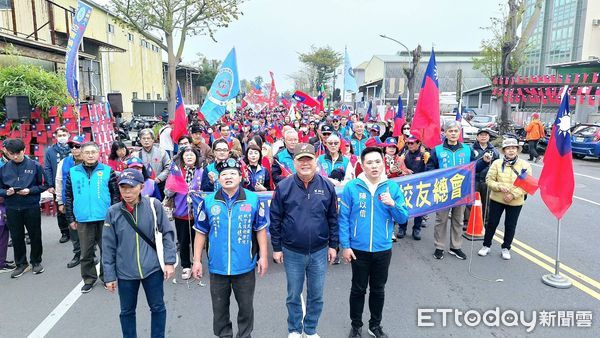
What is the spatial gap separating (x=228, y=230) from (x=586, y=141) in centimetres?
1840

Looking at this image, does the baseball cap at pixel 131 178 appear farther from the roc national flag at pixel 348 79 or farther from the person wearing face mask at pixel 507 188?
the roc national flag at pixel 348 79

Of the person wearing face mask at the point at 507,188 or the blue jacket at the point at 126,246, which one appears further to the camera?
the person wearing face mask at the point at 507,188

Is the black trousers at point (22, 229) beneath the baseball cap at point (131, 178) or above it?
beneath

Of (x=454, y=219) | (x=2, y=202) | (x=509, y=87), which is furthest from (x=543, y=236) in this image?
(x=509, y=87)

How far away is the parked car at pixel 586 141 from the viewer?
16797 mm

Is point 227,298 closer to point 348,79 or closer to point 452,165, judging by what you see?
point 452,165

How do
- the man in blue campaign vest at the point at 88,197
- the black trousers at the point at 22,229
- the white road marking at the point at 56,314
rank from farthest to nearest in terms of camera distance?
the black trousers at the point at 22,229
the man in blue campaign vest at the point at 88,197
the white road marking at the point at 56,314

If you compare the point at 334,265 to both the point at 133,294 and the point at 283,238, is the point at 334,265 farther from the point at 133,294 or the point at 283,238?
the point at 133,294

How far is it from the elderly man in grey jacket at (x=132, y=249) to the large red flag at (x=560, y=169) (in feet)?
15.5

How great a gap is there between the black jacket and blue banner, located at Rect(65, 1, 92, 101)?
365cm

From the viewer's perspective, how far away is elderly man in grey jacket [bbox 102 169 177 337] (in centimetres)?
352

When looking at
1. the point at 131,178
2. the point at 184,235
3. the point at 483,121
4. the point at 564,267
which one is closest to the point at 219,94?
the point at 184,235

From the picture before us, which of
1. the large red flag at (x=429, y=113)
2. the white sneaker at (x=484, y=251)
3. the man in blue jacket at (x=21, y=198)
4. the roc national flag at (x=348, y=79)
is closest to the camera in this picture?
the man in blue jacket at (x=21, y=198)

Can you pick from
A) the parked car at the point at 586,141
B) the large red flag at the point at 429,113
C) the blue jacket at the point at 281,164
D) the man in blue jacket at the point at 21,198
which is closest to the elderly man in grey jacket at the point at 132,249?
the blue jacket at the point at 281,164
